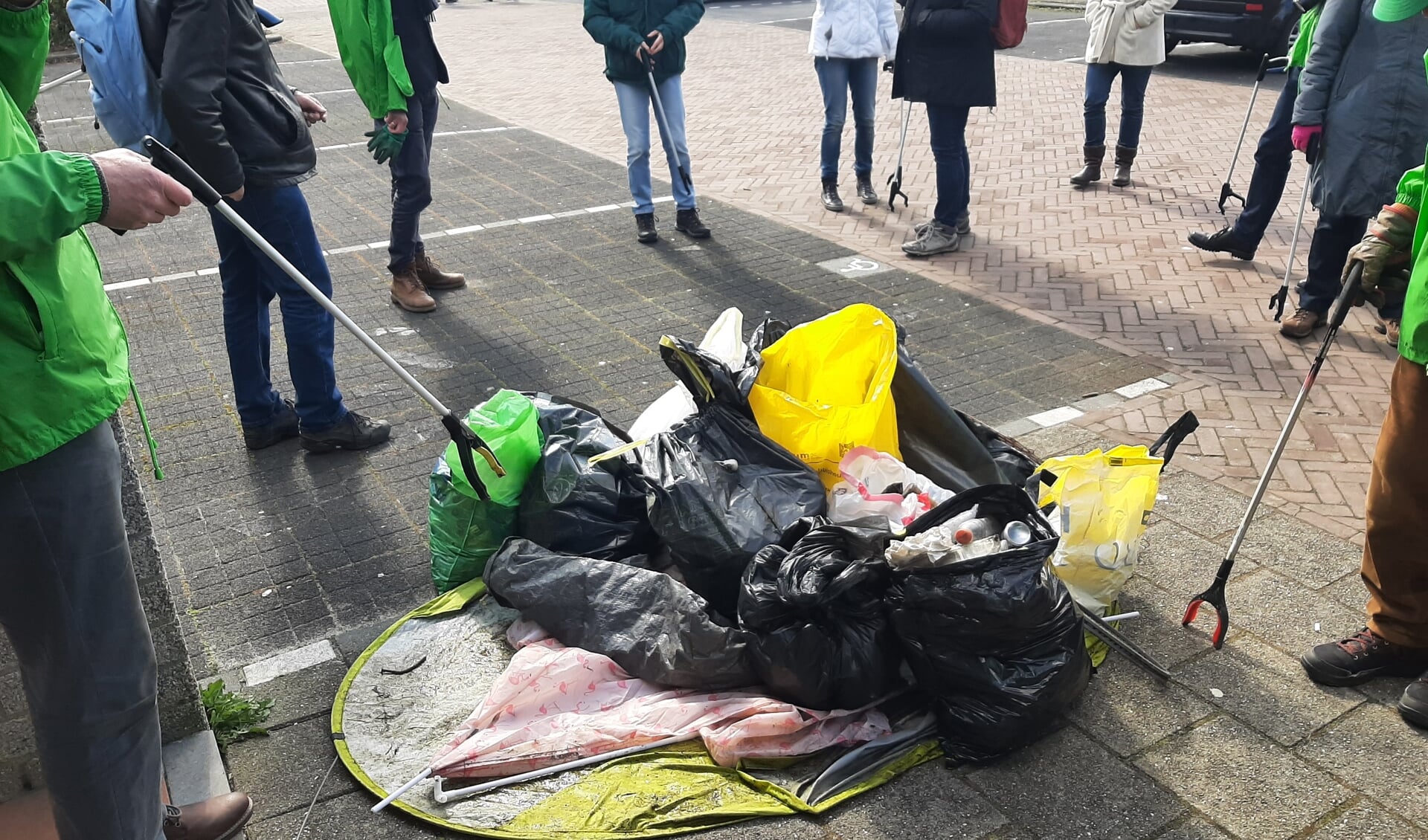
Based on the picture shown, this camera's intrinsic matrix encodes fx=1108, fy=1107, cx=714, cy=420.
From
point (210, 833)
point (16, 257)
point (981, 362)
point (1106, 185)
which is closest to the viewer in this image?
point (16, 257)

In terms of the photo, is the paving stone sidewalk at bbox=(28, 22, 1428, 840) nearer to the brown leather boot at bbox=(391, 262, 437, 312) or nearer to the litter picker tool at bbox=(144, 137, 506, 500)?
the brown leather boot at bbox=(391, 262, 437, 312)

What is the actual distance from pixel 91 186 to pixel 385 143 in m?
3.89

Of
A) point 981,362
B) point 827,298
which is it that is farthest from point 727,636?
point 827,298

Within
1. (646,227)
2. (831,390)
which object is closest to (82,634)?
(831,390)

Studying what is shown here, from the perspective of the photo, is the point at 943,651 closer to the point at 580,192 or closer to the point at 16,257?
the point at 16,257

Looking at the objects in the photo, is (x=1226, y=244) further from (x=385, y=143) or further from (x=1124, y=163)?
(x=385, y=143)

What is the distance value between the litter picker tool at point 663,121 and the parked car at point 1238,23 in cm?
785

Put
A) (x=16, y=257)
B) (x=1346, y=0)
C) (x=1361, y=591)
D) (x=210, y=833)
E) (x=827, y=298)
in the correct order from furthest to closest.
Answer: (x=827, y=298), (x=1346, y=0), (x=1361, y=591), (x=210, y=833), (x=16, y=257)

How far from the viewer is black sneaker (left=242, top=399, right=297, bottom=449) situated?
4.57 m

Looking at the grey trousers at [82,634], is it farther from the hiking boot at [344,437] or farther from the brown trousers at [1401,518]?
the brown trousers at [1401,518]

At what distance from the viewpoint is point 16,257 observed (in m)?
1.84

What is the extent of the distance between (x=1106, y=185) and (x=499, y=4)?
17325mm

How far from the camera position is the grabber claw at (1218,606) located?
3213mm

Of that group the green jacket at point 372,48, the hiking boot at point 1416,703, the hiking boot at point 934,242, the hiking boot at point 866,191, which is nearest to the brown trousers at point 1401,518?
the hiking boot at point 1416,703
